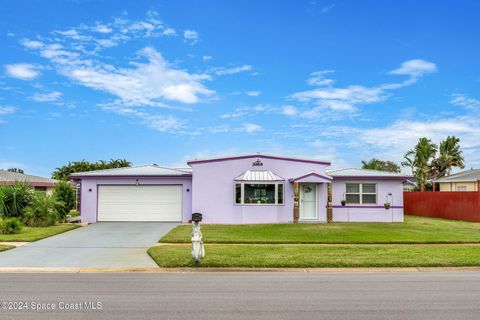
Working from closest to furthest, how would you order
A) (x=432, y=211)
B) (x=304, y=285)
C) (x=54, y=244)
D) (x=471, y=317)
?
1. (x=471, y=317)
2. (x=304, y=285)
3. (x=54, y=244)
4. (x=432, y=211)

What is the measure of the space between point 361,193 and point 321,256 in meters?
13.3

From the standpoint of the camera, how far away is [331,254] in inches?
532

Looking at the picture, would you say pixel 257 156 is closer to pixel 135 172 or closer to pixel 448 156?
pixel 135 172

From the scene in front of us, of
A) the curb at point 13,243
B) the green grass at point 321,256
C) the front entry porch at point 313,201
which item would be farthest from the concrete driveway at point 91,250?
the front entry porch at point 313,201

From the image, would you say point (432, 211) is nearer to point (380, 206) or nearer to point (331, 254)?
point (380, 206)

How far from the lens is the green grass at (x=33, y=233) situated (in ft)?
56.1

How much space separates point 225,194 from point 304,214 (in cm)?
437

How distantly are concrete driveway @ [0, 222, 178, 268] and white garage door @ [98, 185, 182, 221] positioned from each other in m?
3.39

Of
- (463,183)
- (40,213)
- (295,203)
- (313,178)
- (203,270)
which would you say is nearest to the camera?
(203,270)

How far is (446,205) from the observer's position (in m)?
30.8

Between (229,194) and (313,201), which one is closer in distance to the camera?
(229,194)

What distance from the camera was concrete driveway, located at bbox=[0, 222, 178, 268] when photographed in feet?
40.9

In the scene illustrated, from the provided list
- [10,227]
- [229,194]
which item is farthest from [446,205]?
[10,227]

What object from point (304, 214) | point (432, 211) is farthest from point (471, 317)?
point (432, 211)
